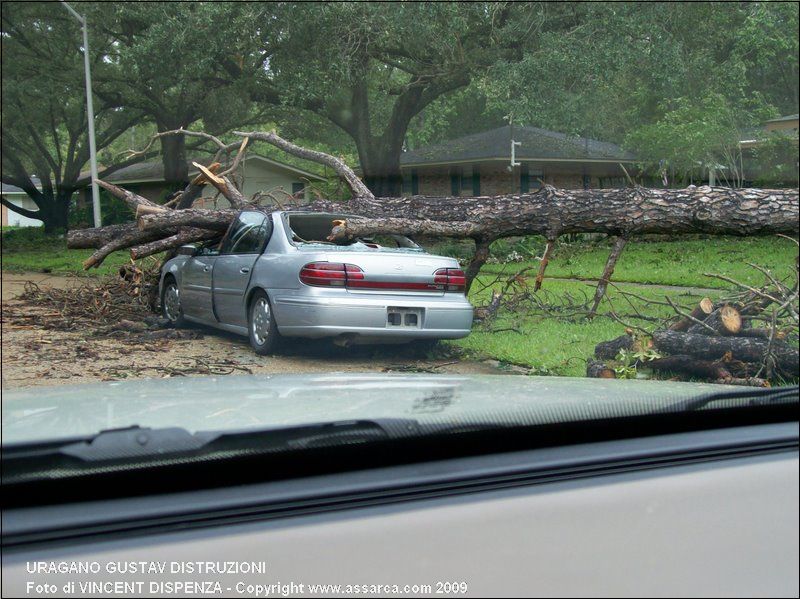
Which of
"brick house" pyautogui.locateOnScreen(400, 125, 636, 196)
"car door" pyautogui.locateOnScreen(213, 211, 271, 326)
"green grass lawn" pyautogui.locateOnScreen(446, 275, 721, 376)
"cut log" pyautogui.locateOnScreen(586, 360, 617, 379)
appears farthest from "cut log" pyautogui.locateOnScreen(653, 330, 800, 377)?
"car door" pyautogui.locateOnScreen(213, 211, 271, 326)

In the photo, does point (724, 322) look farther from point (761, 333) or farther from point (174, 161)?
point (174, 161)

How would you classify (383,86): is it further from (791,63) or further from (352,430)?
(352,430)

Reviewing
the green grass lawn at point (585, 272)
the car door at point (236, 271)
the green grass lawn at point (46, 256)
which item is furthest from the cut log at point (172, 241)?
the car door at point (236, 271)

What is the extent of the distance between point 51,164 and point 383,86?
15.7ft

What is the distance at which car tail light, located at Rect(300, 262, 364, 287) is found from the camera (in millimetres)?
5797

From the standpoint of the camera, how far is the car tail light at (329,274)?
5797mm

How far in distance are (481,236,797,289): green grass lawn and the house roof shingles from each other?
4.05 feet

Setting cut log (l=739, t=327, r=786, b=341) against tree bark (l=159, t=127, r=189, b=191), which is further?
tree bark (l=159, t=127, r=189, b=191)

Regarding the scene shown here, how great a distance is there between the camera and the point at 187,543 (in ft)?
5.64

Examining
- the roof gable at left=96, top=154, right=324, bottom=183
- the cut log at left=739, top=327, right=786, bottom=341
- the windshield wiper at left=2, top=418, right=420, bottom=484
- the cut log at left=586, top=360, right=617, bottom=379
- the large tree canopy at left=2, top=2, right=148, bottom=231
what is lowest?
the cut log at left=586, top=360, right=617, bottom=379

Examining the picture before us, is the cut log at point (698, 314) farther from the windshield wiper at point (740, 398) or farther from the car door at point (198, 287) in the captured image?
the windshield wiper at point (740, 398)

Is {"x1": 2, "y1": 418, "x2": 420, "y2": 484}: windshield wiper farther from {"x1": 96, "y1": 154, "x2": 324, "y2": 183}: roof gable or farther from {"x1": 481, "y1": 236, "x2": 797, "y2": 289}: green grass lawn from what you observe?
{"x1": 96, "y1": 154, "x2": 324, "y2": 183}: roof gable

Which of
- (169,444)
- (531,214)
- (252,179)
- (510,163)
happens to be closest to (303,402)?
(169,444)

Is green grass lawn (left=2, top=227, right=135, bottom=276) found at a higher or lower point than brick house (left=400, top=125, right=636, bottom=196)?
lower
